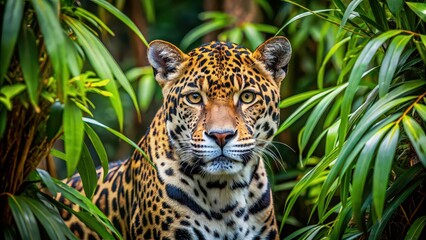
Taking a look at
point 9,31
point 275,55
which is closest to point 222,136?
point 275,55

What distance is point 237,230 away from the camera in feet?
17.7

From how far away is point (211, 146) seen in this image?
5.09 m

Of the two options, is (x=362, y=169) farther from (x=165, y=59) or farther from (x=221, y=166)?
(x=165, y=59)

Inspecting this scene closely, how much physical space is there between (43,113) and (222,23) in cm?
483

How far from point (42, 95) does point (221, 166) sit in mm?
1432

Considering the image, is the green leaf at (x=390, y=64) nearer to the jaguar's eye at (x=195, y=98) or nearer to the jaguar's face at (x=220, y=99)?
the jaguar's face at (x=220, y=99)

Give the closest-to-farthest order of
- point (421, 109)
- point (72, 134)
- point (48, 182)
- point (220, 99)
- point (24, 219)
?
point (72, 134) < point (24, 219) < point (421, 109) < point (48, 182) < point (220, 99)

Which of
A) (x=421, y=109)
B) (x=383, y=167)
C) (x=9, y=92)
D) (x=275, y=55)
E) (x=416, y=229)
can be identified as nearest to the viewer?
(x=9, y=92)

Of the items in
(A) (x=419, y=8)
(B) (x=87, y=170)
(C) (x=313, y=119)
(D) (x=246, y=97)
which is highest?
(A) (x=419, y=8)

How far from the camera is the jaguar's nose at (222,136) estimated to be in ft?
16.6

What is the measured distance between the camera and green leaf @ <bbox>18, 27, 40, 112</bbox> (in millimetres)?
3756

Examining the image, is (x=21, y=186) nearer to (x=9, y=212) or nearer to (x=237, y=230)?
(x=9, y=212)

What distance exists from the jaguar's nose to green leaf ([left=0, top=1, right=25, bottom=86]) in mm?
1635

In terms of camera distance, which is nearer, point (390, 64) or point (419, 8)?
point (390, 64)
